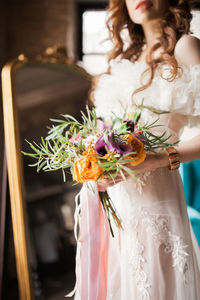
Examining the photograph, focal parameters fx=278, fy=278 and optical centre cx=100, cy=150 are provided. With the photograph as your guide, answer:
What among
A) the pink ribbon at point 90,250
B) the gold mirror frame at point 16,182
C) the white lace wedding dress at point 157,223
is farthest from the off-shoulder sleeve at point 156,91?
the gold mirror frame at point 16,182

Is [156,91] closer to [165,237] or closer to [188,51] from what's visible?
[188,51]

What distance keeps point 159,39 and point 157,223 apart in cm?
76

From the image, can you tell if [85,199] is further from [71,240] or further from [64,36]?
[64,36]

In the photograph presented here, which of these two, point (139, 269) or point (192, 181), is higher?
point (192, 181)

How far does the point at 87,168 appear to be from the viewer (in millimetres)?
836

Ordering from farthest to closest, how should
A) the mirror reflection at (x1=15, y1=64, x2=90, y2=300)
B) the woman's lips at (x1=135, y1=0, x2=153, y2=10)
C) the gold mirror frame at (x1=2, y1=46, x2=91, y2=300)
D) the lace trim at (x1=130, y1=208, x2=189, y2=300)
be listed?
Result: 1. the mirror reflection at (x1=15, y1=64, x2=90, y2=300)
2. the gold mirror frame at (x1=2, y1=46, x2=91, y2=300)
3. the woman's lips at (x1=135, y1=0, x2=153, y2=10)
4. the lace trim at (x1=130, y1=208, x2=189, y2=300)

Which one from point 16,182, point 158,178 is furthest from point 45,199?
point 158,178

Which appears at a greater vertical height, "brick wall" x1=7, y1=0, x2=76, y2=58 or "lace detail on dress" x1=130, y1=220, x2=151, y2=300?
"brick wall" x1=7, y1=0, x2=76, y2=58

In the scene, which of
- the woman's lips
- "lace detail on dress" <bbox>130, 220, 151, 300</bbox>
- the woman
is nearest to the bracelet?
the woman

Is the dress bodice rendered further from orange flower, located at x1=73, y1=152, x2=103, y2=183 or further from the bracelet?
orange flower, located at x1=73, y1=152, x2=103, y2=183

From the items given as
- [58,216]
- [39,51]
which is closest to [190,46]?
[58,216]

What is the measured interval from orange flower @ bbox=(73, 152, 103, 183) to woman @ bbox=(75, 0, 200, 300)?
4.2 inches

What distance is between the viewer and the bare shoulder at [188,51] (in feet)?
3.42

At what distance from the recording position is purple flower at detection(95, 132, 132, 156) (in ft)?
2.70
